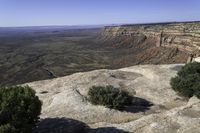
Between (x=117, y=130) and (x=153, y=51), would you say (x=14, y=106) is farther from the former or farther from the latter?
(x=153, y=51)

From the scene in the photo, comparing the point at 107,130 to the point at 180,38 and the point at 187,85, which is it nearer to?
the point at 187,85

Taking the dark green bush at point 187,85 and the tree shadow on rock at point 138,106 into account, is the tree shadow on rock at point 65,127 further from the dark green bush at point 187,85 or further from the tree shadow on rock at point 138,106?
the dark green bush at point 187,85

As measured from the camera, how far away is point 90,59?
124312mm

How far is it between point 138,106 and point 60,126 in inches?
261

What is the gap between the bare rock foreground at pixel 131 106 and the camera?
17.9 metres

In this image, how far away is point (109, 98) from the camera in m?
21.8

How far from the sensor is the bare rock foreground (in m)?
17.9

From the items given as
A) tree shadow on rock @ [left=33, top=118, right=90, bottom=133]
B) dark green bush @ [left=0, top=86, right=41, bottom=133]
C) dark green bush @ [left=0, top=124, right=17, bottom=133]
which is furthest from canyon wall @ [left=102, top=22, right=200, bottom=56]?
dark green bush @ [left=0, top=124, right=17, bottom=133]

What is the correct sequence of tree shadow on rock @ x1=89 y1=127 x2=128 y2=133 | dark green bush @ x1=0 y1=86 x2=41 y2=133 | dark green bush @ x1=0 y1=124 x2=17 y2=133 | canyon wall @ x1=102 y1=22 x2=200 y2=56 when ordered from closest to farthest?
dark green bush @ x1=0 y1=124 x2=17 y2=133
dark green bush @ x1=0 y1=86 x2=41 y2=133
tree shadow on rock @ x1=89 y1=127 x2=128 y2=133
canyon wall @ x1=102 y1=22 x2=200 y2=56

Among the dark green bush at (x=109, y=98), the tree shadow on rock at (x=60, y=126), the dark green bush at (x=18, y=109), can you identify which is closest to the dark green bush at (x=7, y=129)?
the dark green bush at (x=18, y=109)

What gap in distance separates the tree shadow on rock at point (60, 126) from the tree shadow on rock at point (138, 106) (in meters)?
4.07

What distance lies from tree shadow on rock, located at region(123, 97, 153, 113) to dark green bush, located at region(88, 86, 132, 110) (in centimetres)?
43

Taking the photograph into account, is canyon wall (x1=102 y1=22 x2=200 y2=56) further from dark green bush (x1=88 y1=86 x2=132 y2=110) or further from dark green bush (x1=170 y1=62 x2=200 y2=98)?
dark green bush (x1=88 y1=86 x2=132 y2=110)

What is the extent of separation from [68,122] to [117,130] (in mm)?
3286
